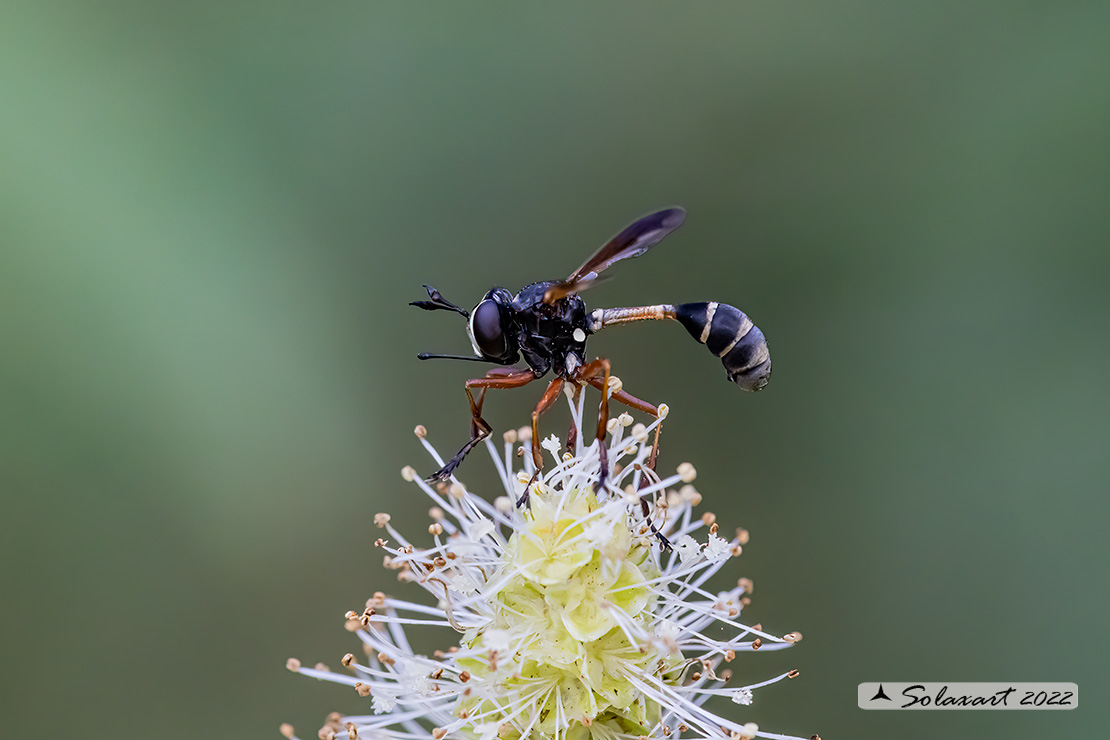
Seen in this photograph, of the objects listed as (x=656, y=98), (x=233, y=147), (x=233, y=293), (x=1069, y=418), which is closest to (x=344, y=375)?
(x=233, y=293)

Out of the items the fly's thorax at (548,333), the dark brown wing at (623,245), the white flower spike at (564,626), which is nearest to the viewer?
the white flower spike at (564,626)

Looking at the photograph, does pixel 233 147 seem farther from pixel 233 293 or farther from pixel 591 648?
pixel 591 648

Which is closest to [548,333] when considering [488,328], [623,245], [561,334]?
[561,334]

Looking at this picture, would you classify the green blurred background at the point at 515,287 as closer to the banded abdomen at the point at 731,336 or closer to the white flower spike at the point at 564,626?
the banded abdomen at the point at 731,336

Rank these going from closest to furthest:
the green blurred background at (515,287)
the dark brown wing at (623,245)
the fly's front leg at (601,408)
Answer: the fly's front leg at (601,408)
the dark brown wing at (623,245)
the green blurred background at (515,287)

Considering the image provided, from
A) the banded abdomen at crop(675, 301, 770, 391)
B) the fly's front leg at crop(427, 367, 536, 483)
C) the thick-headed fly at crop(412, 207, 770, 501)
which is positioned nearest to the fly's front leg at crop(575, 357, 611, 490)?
the thick-headed fly at crop(412, 207, 770, 501)

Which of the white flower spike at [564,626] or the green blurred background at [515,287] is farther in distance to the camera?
the green blurred background at [515,287]

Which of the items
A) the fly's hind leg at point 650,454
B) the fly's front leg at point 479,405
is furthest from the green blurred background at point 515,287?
the fly's hind leg at point 650,454

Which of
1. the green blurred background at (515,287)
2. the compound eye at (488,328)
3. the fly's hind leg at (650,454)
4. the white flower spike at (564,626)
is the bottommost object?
the white flower spike at (564,626)

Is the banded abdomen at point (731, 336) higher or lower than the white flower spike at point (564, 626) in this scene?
higher
